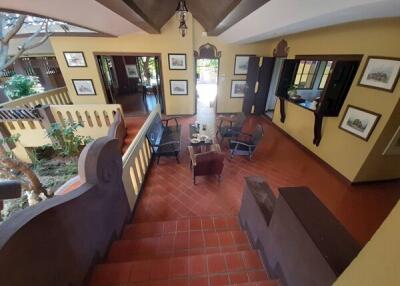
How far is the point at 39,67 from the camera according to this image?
7.88m

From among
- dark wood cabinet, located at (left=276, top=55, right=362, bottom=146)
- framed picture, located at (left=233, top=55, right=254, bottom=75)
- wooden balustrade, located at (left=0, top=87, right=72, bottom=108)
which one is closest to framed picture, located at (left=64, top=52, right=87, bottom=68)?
wooden balustrade, located at (left=0, top=87, right=72, bottom=108)

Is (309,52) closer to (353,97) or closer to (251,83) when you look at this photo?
(353,97)

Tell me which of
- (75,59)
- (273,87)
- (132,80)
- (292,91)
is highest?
(75,59)

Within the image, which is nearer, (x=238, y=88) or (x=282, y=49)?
(x=282, y=49)

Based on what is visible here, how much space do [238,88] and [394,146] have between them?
4.38m

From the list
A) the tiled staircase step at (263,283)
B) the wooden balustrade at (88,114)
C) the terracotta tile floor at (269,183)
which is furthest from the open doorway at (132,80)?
the tiled staircase step at (263,283)

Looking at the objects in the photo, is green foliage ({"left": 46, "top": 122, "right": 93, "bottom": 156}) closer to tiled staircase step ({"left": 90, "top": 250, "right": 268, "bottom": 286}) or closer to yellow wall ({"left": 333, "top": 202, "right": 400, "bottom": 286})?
tiled staircase step ({"left": 90, "top": 250, "right": 268, "bottom": 286})

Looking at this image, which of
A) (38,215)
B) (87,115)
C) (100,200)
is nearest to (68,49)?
(87,115)

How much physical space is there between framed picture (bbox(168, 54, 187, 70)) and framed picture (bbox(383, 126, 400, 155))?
5019 mm

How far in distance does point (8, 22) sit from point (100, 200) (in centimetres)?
585

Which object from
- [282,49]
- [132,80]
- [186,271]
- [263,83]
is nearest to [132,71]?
[132,80]

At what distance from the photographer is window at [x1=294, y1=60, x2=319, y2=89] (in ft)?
15.4

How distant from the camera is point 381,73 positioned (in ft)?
8.45

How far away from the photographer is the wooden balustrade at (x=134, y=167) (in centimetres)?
244
